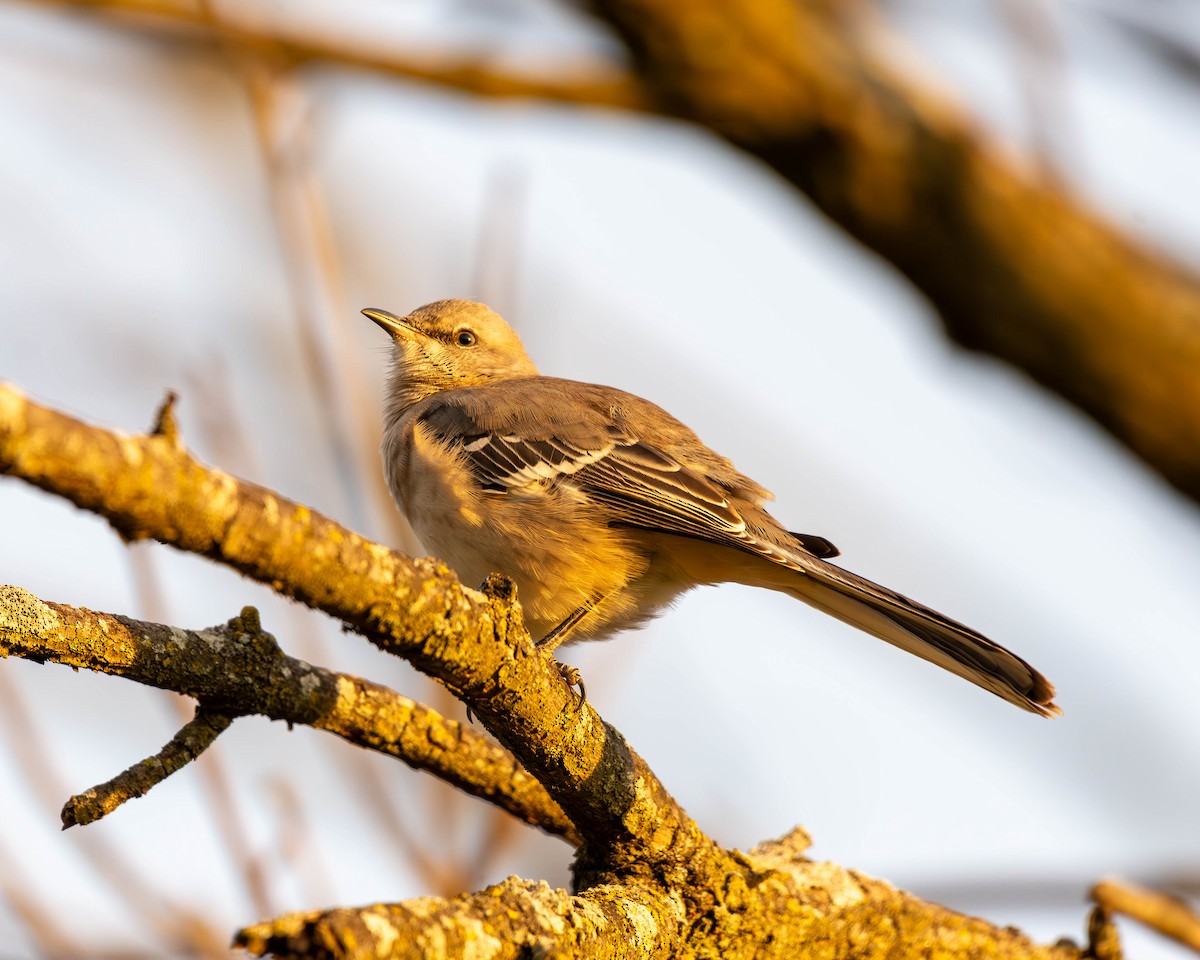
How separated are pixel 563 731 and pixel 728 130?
6.05 feet

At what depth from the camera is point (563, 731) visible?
334cm

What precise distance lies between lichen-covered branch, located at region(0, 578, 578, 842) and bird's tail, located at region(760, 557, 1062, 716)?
62.6 inches

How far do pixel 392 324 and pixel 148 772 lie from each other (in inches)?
179

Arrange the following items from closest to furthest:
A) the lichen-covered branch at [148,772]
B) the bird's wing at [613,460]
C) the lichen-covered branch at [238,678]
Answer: the lichen-covered branch at [148,772] → the lichen-covered branch at [238,678] → the bird's wing at [613,460]

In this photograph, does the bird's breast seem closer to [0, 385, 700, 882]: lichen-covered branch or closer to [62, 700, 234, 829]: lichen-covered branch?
[0, 385, 700, 882]: lichen-covered branch

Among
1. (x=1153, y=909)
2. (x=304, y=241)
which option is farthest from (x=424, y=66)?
(x=1153, y=909)

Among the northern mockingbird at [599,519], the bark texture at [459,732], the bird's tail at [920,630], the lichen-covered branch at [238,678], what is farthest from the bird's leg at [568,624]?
the lichen-covered branch at [238,678]

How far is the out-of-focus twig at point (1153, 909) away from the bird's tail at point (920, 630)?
663 mm

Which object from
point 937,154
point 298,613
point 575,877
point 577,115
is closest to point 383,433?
point 298,613

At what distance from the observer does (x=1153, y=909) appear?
376cm

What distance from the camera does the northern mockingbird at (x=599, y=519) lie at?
498 cm

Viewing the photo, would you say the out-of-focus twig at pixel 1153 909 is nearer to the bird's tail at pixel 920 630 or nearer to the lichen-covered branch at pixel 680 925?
the lichen-covered branch at pixel 680 925

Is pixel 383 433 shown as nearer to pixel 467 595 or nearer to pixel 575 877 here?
pixel 575 877

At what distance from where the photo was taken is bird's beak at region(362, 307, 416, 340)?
7172mm
